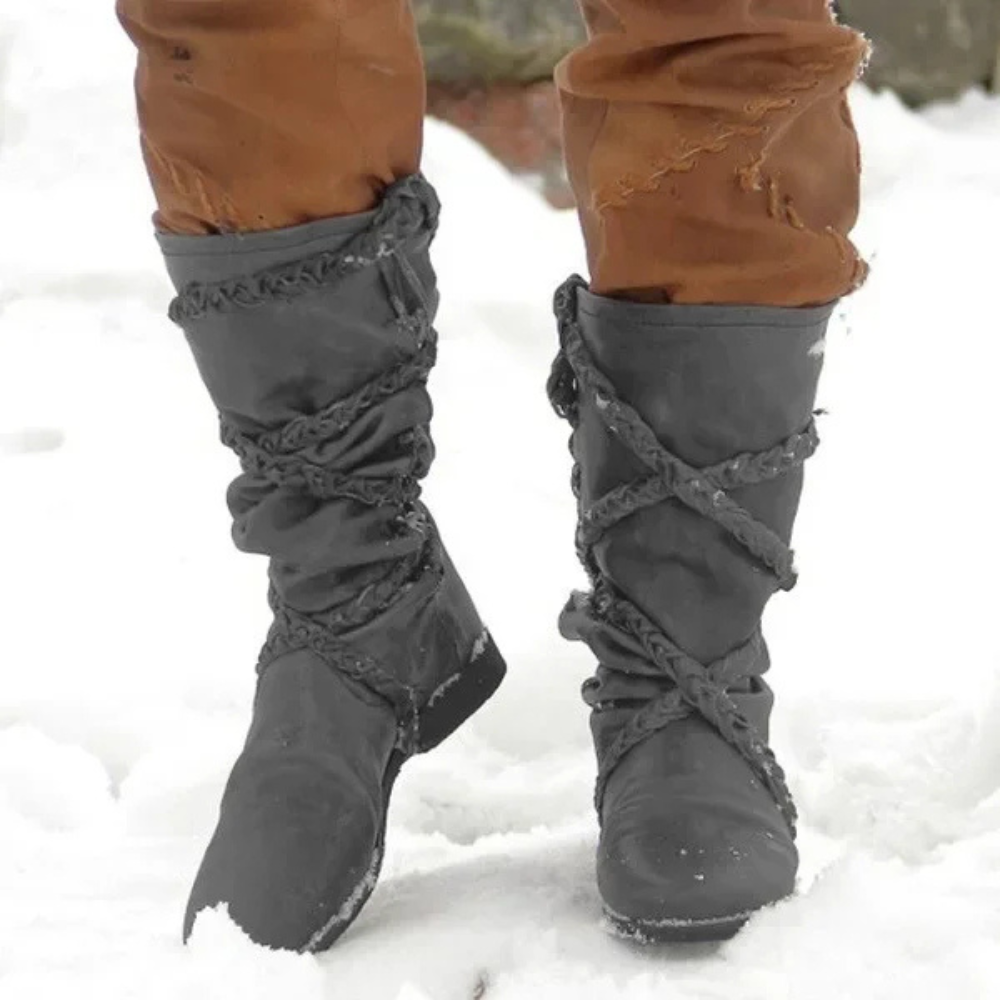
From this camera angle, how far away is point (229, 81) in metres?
0.87

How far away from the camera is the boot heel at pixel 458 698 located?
1.04 meters

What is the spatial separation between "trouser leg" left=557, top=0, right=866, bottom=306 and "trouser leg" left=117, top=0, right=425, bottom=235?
4.6 inches

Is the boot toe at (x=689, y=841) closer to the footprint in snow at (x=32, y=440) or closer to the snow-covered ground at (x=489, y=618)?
the snow-covered ground at (x=489, y=618)

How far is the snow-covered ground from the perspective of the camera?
2.83 feet

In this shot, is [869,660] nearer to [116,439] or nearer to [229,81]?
[229,81]

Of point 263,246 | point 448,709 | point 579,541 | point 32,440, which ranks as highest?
point 263,246

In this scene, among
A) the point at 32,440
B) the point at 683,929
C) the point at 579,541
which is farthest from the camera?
the point at 32,440

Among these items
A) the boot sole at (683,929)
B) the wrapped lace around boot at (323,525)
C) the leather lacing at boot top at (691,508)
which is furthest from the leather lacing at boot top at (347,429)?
the boot sole at (683,929)

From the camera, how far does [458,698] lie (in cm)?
105

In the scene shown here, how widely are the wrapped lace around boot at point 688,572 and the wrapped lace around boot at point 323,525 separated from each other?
11 centimetres

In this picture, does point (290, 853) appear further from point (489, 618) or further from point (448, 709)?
point (489, 618)

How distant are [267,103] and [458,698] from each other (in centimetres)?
41

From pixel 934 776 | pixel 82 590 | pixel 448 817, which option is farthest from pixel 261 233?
pixel 82 590

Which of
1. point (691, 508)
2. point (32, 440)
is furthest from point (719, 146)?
point (32, 440)
